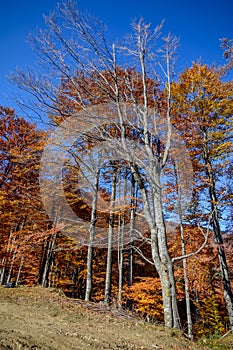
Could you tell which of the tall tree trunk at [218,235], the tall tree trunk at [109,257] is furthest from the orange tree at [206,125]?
the tall tree trunk at [109,257]

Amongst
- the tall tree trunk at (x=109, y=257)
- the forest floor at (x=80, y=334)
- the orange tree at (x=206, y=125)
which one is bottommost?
the forest floor at (x=80, y=334)

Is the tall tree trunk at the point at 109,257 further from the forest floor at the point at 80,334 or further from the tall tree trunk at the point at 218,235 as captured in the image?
the tall tree trunk at the point at 218,235

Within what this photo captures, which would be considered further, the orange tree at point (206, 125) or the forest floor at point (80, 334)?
the orange tree at point (206, 125)

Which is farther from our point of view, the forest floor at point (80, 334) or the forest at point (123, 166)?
the forest at point (123, 166)

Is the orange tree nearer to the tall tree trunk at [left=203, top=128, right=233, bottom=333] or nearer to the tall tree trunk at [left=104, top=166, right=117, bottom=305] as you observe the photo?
the tall tree trunk at [left=203, top=128, right=233, bottom=333]

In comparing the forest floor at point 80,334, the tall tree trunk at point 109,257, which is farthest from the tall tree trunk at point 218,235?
the tall tree trunk at point 109,257

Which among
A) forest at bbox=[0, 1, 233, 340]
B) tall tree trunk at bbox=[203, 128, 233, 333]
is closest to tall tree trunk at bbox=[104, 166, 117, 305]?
forest at bbox=[0, 1, 233, 340]

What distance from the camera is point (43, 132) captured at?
990 cm

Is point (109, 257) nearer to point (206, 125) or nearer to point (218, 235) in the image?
point (218, 235)

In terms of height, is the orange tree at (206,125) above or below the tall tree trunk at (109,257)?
above

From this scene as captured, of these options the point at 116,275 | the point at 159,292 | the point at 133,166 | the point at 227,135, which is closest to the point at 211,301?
the point at 159,292

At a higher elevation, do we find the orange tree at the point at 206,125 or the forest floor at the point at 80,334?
the orange tree at the point at 206,125

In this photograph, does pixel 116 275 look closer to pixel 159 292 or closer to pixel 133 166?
pixel 159 292

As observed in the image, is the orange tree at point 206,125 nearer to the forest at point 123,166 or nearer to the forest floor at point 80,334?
the forest at point 123,166
